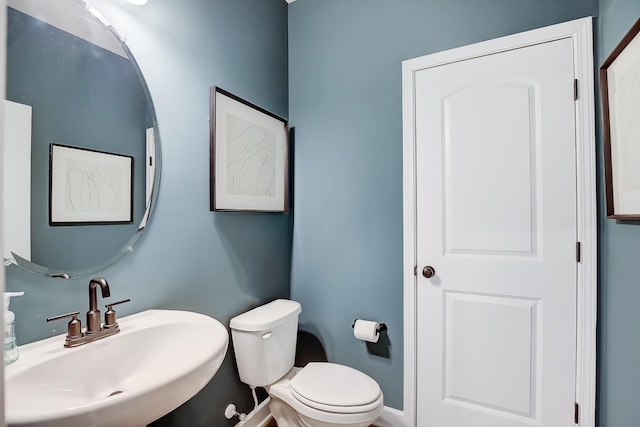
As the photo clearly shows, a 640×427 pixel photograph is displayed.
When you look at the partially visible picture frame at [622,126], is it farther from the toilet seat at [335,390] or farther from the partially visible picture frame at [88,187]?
the partially visible picture frame at [88,187]

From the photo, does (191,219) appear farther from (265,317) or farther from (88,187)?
(265,317)

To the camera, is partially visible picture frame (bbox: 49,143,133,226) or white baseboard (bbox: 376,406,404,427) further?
white baseboard (bbox: 376,406,404,427)

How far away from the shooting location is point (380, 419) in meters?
1.77

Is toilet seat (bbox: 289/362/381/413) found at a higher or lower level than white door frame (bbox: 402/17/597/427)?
lower

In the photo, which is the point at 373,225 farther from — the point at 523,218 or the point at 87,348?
the point at 87,348

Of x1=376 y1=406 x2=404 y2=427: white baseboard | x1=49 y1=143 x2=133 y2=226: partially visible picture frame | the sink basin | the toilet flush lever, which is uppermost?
x1=49 y1=143 x2=133 y2=226: partially visible picture frame

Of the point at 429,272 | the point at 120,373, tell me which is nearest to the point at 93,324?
the point at 120,373

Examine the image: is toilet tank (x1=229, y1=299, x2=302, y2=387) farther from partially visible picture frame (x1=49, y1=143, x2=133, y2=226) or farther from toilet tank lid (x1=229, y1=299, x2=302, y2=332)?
partially visible picture frame (x1=49, y1=143, x2=133, y2=226)

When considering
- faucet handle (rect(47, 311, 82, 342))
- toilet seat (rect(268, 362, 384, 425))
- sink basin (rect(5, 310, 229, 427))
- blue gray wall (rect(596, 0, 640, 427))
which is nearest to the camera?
sink basin (rect(5, 310, 229, 427))

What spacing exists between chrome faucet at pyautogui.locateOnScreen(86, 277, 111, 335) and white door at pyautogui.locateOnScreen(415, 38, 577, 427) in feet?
4.58

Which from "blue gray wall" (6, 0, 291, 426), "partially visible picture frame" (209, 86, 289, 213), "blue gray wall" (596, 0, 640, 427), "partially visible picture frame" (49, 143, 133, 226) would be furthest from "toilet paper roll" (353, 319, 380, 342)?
"partially visible picture frame" (49, 143, 133, 226)

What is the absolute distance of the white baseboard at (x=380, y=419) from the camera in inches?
67.2

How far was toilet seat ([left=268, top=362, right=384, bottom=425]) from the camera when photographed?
1.30 meters

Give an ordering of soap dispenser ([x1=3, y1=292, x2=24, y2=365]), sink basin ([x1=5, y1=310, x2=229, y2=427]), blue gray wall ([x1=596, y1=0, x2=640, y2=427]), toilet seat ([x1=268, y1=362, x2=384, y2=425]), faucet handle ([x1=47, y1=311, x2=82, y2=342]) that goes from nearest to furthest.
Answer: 1. sink basin ([x1=5, y1=310, x2=229, y2=427])
2. soap dispenser ([x1=3, y1=292, x2=24, y2=365])
3. faucet handle ([x1=47, y1=311, x2=82, y2=342])
4. blue gray wall ([x1=596, y1=0, x2=640, y2=427])
5. toilet seat ([x1=268, y1=362, x2=384, y2=425])
